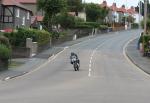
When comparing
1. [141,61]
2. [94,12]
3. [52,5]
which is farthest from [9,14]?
[94,12]

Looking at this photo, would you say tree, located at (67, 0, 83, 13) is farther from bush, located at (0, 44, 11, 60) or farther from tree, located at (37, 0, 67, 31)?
bush, located at (0, 44, 11, 60)

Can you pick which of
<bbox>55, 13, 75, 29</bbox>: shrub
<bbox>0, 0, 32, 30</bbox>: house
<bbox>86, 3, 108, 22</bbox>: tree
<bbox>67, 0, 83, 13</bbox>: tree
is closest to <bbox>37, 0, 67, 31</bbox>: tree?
<bbox>0, 0, 32, 30</bbox>: house

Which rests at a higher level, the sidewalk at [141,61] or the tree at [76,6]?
the tree at [76,6]

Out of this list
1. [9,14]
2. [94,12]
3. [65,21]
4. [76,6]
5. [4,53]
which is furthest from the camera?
[76,6]

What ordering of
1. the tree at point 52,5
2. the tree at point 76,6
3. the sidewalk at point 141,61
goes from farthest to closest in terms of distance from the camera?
the tree at point 76,6 < the tree at point 52,5 < the sidewalk at point 141,61

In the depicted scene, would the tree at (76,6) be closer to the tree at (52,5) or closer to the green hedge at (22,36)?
the tree at (52,5)

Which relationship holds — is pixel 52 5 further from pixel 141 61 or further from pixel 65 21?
pixel 141 61

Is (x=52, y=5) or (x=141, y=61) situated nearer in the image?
(x=141, y=61)

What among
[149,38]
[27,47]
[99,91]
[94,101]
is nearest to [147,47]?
[149,38]

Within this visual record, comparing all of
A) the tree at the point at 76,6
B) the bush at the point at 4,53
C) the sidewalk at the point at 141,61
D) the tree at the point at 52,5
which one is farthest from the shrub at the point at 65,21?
the bush at the point at 4,53

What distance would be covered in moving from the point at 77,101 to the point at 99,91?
4779mm

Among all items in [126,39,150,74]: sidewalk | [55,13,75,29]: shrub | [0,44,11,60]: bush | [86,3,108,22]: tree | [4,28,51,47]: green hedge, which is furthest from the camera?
[86,3,108,22]: tree

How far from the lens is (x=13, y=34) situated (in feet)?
211

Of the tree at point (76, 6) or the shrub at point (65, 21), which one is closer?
the shrub at point (65, 21)
